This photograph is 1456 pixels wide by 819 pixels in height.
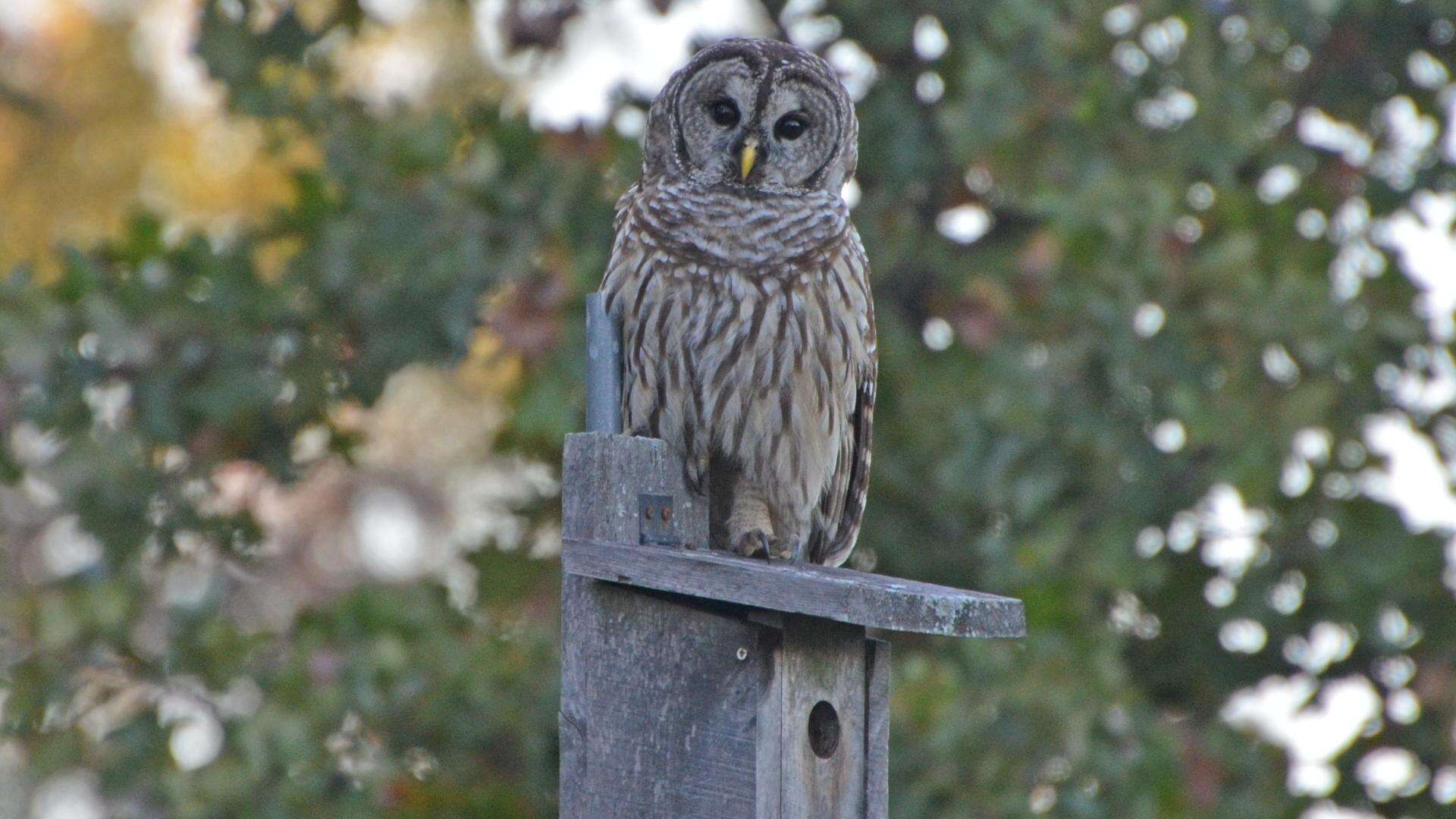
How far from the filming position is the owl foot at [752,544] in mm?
3609

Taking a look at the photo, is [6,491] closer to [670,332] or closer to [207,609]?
[207,609]

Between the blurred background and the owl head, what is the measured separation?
1.12m

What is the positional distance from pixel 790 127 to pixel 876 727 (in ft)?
4.62

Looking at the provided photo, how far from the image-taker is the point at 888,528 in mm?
5441

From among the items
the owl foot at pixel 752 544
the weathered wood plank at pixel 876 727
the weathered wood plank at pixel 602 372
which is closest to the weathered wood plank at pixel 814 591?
the weathered wood plank at pixel 876 727

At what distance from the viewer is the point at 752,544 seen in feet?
12.0

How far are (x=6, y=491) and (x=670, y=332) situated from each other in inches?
465

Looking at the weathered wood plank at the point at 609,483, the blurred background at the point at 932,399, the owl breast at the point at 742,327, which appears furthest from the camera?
the blurred background at the point at 932,399

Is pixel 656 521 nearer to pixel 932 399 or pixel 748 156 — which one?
pixel 748 156

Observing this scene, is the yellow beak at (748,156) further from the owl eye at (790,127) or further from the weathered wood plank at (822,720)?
the weathered wood plank at (822,720)

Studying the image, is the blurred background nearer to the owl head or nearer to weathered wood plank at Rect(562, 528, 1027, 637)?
the owl head

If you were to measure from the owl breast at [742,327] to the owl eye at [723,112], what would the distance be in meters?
0.18

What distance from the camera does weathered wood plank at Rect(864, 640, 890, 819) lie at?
2.80m

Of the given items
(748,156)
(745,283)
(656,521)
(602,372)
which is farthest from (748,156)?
(656,521)
